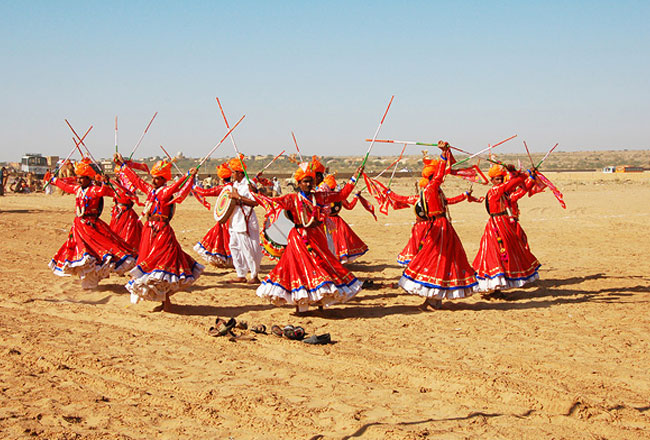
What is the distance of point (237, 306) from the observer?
374 inches

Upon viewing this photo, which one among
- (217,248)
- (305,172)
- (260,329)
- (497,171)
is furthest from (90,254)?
(497,171)

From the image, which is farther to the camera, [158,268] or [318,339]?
[158,268]

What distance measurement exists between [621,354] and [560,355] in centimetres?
68

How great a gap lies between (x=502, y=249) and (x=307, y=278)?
3.59 metres

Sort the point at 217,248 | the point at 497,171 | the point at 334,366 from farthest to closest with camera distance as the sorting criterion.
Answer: the point at 217,248 → the point at 497,171 → the point at 334,366

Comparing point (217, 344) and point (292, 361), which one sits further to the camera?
point (217, 344)

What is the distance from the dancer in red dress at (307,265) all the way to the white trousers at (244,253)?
2.94 meters

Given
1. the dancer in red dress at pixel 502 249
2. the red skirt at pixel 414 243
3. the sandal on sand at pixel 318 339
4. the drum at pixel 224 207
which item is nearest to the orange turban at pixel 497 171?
the dancer in red dress at pixel 502 249

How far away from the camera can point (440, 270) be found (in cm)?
898

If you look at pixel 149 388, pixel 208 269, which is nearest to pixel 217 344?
pixel 149 388

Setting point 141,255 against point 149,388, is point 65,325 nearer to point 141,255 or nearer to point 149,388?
point 141,255

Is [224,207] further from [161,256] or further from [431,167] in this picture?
[431,167]

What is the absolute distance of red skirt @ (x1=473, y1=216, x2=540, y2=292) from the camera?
10.1 meters

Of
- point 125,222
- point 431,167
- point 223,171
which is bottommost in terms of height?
point 125,222
